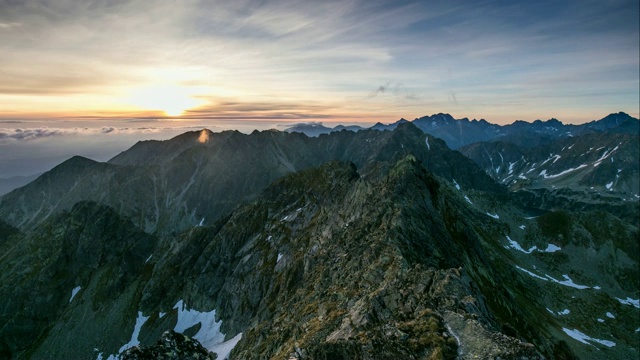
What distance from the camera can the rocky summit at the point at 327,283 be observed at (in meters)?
33.3

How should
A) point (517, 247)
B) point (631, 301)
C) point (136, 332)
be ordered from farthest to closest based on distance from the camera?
point (517, 247) → point (631, 301) → point (136, 332)

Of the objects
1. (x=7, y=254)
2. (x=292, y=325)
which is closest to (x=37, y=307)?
(x=7, y=254)

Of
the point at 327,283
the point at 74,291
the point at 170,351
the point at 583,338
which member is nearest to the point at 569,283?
the point at 583,338

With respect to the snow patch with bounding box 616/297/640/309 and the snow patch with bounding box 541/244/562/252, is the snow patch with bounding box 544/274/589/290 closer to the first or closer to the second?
the snow patch with bounding box 616/297/640/309

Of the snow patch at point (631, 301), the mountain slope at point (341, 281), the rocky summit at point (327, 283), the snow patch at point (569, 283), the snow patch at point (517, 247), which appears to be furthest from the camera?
the snow patch at point (517, 247)

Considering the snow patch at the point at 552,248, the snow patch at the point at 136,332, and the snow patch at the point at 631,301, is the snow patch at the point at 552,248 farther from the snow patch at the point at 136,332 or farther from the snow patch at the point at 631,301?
the snow patch at the point at 136,332

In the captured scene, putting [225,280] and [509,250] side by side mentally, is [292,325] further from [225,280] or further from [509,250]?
[509,250]

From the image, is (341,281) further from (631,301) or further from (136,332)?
(631,301)

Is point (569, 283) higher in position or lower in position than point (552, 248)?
lower

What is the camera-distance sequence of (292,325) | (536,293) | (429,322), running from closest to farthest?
(429,322) < (292,325) < (536,293)

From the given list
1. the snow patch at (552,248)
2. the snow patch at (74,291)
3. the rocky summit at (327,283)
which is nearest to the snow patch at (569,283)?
the rocky summit at (327,283)

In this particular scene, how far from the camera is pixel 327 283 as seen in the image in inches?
2488

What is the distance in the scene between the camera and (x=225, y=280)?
13588 cm

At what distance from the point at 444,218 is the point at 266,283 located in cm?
5849
